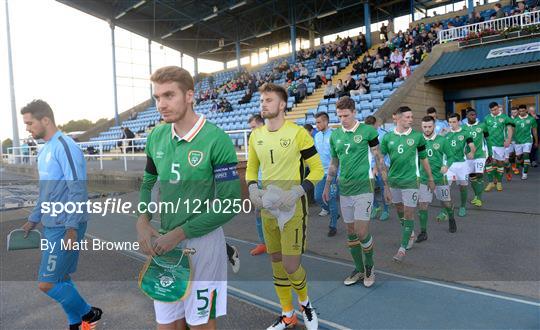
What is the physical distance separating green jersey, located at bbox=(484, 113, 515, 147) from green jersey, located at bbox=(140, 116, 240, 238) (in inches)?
402

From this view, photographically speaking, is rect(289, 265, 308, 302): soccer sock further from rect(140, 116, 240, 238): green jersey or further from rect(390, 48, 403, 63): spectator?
rect(390, 48, 403, 63): spectator

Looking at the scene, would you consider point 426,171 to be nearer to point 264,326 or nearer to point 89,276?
point 264,326

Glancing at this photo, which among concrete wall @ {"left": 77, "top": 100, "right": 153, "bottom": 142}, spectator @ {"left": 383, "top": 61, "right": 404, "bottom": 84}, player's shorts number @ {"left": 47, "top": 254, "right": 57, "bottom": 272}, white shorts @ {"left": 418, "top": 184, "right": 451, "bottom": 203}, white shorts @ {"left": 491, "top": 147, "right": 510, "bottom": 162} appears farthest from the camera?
concrete wall @ {"left": 77, "top": 100, "right": 153, "bottom": 142}

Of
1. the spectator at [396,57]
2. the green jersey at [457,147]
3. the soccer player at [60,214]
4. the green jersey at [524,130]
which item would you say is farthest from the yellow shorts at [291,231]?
the spectator at [396,57]

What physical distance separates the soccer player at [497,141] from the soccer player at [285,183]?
28.0ft

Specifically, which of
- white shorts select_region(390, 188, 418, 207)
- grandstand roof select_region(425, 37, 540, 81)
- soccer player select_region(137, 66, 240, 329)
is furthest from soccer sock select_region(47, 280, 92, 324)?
grandstand roof select_region(425, 37, 540, 81)

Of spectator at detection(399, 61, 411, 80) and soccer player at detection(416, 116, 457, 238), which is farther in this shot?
spectator at detection(399, 61, 411, 80)

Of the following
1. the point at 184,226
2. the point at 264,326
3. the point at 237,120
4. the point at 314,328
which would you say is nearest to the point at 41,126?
the point at 184,226

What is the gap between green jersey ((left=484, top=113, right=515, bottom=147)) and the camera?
10.1 m

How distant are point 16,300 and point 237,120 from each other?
48.0ft

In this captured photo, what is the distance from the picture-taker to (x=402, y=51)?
17469 mm

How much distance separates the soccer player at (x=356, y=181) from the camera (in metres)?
4.30

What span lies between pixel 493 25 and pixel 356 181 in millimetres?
14720

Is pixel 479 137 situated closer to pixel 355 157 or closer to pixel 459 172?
pixel 459 172
